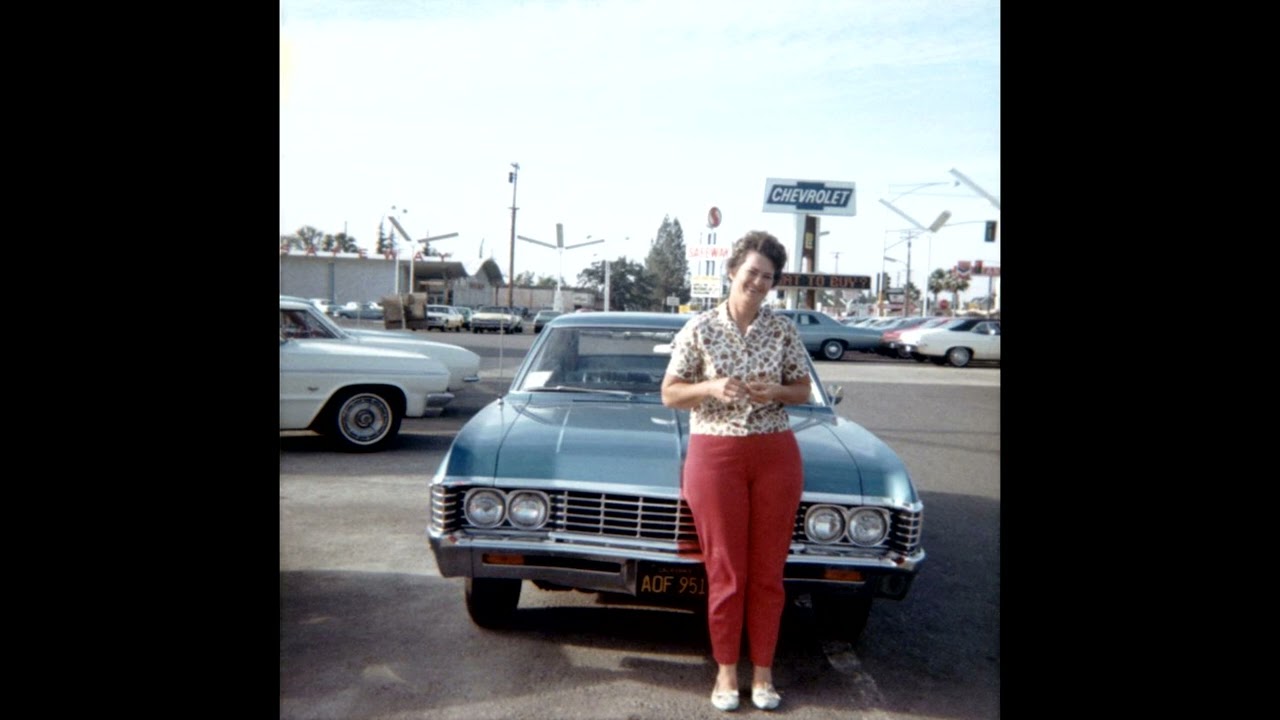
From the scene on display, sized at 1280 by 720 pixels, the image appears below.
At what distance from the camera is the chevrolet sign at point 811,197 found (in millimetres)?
37938

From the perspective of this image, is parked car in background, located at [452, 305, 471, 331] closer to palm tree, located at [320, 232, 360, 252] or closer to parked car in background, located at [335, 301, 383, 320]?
parked car in background, located at [335, 301, 383, 320]

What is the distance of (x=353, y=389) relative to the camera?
858 centimetres

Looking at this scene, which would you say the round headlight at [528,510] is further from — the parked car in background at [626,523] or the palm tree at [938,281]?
the palm tree at [938,281]

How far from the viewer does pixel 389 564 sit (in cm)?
496

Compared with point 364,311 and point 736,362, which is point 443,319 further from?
point 736,362

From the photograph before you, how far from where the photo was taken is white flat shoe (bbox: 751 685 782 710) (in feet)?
10.5

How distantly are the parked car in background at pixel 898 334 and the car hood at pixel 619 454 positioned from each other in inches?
929

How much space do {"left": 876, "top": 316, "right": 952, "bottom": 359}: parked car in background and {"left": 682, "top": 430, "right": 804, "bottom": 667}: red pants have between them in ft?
79.5

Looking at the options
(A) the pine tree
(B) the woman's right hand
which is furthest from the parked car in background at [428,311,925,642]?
(A) the pine tree

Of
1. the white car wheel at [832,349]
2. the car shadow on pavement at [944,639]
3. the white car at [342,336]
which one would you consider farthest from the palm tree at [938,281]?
the car shadow on pavement at [944,639]
